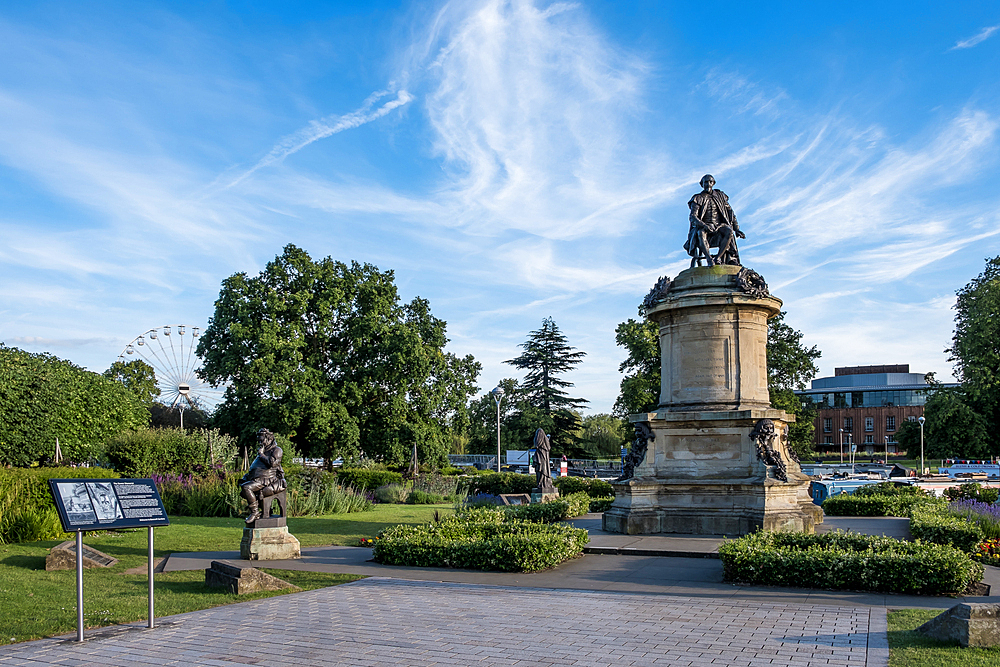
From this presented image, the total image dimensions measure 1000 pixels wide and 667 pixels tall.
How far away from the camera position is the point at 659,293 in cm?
1666

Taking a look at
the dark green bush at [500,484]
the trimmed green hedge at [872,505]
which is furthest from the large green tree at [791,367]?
the trimmed green hedge at [872,505]

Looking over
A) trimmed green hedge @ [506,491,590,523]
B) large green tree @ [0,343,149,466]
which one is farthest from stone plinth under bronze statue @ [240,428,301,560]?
large green tree @ [0,343,149,466]

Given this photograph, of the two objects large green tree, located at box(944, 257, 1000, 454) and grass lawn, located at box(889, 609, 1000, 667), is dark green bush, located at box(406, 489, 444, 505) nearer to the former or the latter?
grass lawn, located at box(889, 609, 1000, 667)

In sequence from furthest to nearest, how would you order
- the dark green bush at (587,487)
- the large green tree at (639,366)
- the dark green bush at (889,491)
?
1. the large green tree at (639,366)
2. the dark green bush at (587,487)
3. the dark green bush at (889,491)

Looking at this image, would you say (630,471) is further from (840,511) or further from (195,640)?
(195,640)

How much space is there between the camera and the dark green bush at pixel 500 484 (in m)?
31.7

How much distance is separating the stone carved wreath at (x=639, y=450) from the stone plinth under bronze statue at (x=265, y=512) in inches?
261

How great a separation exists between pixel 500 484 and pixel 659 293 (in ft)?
57.5

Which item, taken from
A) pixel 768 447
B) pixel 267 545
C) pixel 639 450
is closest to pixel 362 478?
pixel 639 450

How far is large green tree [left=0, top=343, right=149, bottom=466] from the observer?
26547 mm

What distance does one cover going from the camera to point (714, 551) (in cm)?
1269

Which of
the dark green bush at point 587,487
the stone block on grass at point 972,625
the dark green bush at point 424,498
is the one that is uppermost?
the stone block on grass at point 972,625

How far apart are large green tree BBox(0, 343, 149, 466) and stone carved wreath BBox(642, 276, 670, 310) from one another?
2124 cm

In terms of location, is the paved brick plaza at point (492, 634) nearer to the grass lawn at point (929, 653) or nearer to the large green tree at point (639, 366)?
the grass lawn at point (929, 653)
